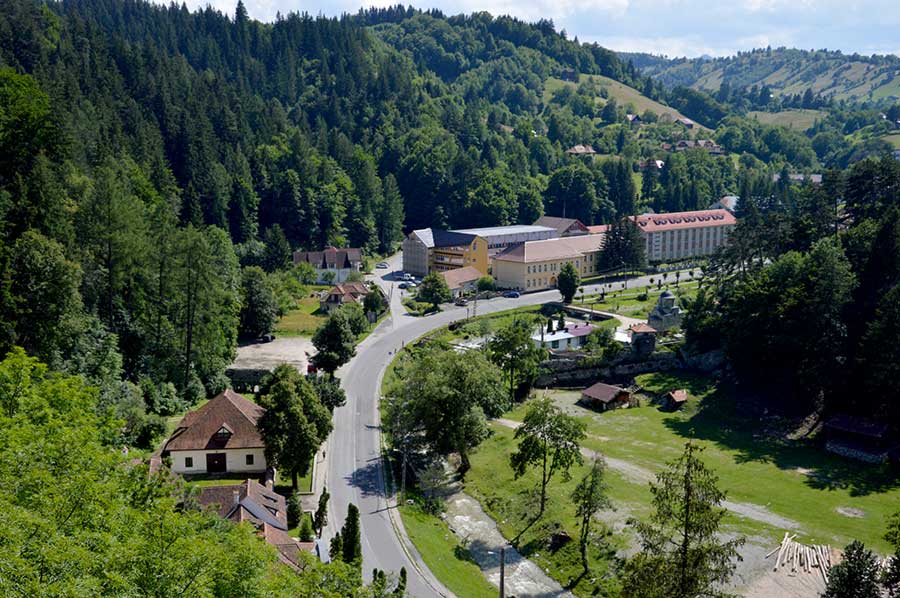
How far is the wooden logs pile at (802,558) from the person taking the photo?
35.0m

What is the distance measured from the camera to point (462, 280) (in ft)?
302

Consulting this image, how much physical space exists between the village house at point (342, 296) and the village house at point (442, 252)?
15867mm

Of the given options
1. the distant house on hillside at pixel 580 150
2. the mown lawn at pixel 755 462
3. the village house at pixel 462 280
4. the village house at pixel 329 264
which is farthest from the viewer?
the distant house on hillside at pixel 580 150

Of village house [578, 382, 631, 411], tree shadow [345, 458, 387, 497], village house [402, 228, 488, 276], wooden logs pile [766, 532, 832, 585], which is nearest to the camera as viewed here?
wooden logs pile [766, 532, 832, 585]

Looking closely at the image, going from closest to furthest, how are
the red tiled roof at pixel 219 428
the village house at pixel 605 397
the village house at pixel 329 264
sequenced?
the red tiled roof at pixel 219 428, the village house at pixel 605 397, the village house at pixel 329 264

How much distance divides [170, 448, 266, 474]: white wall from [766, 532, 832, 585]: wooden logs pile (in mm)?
26255

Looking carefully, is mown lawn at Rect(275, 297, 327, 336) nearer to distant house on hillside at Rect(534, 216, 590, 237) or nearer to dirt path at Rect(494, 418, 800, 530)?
dirt path at Rect(494, 418, 800, 530)

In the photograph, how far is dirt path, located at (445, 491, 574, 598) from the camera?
1374 inches

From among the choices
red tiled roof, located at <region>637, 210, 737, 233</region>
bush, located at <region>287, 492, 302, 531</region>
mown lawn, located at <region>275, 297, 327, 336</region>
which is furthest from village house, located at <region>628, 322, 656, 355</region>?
red tiled roof, located at <region>637, 210, 737, 233</region>

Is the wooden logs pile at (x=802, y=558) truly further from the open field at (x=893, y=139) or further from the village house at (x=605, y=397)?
the open field at (x=893, y=139)

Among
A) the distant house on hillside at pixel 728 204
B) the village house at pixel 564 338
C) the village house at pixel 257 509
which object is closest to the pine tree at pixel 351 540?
the village house at pixel 257 509

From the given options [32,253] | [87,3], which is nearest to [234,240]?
[32,253]

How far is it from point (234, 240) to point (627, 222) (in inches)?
2030

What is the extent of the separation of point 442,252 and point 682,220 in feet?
125
